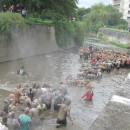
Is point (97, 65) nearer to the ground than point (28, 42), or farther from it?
nearer to the ground

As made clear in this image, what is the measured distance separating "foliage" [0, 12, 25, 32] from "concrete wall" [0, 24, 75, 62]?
2.70ft

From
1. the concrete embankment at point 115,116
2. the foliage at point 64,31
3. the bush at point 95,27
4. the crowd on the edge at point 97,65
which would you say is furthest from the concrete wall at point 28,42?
the bush at point 95,27

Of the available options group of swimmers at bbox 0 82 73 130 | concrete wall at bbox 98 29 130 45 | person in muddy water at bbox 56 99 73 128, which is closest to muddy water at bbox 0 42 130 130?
person in muddy water at bbox 56 99 73 128

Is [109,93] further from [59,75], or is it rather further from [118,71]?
[118,71]

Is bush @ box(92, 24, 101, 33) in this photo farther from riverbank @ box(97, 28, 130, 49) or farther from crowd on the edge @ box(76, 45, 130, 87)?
crowd on the edge @ box(76, 45, 130, 87)

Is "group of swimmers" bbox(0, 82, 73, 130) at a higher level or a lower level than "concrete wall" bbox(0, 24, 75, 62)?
lower

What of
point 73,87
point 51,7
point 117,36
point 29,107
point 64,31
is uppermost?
point 51,7

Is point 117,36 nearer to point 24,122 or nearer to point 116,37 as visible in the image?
point 116,37

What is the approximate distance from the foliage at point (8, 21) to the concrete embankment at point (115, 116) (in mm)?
11927

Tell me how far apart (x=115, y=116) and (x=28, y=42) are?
1646 cm

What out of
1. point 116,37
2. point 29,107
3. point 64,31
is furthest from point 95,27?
point 29,107

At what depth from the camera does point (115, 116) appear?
7.17 metres

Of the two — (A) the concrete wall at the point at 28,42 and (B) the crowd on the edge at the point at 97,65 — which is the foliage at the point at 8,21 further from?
(B) the crowd on the edge at the point at 97,65

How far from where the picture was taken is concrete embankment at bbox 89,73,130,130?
21.2 ft
